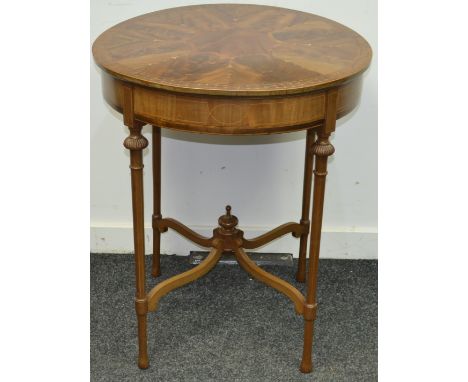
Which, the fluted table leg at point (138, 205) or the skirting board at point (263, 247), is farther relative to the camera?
the skirting board at point (263, 247)

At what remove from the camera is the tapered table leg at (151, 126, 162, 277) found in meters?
2.26

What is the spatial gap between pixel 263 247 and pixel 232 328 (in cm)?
46

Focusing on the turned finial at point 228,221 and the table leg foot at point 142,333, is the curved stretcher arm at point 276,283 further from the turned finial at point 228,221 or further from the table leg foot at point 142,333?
the table leg foot at point 142,333

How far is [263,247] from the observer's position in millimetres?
2561

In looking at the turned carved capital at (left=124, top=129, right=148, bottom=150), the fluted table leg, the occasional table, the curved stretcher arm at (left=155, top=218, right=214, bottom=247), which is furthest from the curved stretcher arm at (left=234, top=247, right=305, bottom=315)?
the turned carved capital at (left=124, top=129, right=148, bottom=150)

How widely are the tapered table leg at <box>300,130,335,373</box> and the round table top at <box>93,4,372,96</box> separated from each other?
0.17 meters

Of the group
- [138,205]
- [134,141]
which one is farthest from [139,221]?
[134,141]

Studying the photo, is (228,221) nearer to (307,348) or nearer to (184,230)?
(184,230)

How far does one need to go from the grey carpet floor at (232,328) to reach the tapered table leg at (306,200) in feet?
0.18

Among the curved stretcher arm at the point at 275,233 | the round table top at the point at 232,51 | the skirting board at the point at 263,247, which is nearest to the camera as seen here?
the round table top at the point at 232,51

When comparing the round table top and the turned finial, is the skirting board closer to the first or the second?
the turned finial

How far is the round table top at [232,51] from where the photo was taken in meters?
1.60

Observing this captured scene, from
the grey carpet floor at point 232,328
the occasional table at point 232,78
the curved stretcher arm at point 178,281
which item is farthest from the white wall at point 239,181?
the occasional table at point 232,78

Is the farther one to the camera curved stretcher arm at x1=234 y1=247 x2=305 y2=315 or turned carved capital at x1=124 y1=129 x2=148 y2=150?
curved stretcher arm at x1=234 y1=247 x2=305 y2=315
